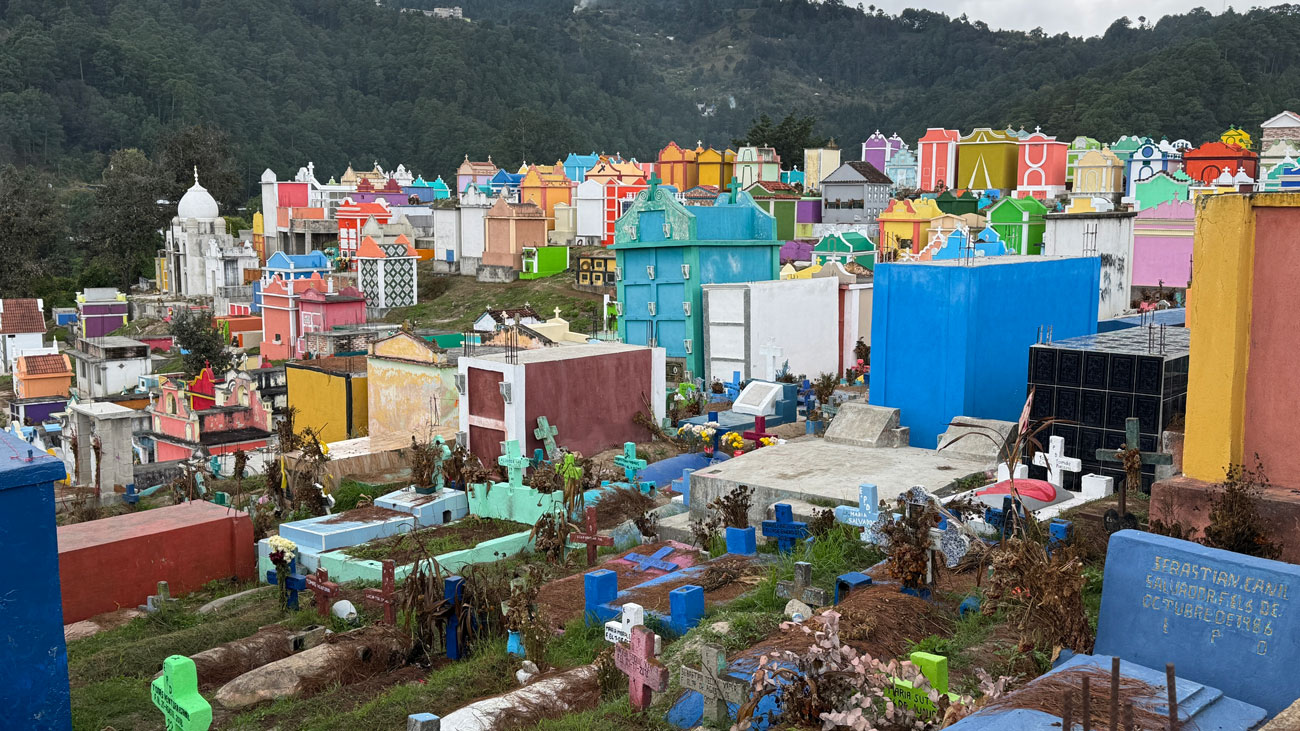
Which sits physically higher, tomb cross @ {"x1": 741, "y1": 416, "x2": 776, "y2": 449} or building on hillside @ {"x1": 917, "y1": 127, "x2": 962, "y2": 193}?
building on hillside @ {"x1": 917, "y1": 127, "x2": 962, "y2": 193}

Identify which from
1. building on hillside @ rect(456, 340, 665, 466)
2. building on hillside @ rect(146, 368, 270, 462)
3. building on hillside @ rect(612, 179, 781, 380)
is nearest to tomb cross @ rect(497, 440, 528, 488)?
building on hillside @ rect(456, 340, 665, 466)

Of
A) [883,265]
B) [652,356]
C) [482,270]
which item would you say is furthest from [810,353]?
[482,270]

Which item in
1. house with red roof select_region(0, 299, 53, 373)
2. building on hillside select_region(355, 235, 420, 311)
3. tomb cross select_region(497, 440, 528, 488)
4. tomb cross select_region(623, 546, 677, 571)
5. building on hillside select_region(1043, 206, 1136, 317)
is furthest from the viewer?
house with red roof select_region(0, 299, 53, 373)

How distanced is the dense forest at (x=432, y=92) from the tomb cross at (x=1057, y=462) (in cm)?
5709

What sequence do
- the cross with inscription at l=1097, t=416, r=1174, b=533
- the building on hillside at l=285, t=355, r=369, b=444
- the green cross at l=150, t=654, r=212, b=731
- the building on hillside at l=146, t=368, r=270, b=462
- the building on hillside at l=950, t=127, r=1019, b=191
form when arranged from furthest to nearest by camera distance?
the building on hillside at l=950, t=127, r=1019, b=191
the building on hillside at l=146, t=368, r=270, b=462
the building on hillside at l=285, t=355, r=369, b=444
the cross with inscription at l=1097, t=416, r=1174, b=533
the green cross at l=150, t=654, r=212, b=731

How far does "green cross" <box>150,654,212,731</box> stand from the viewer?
23.9 feet

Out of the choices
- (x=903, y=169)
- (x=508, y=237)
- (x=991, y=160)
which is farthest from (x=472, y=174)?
(x=991, y=160)

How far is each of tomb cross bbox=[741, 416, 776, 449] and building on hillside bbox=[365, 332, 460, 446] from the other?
17.0 feet

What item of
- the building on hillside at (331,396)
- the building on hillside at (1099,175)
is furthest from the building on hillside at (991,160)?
the building on hillside at (331,396)

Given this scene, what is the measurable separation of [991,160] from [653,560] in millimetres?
42876

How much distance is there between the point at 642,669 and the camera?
7375mm

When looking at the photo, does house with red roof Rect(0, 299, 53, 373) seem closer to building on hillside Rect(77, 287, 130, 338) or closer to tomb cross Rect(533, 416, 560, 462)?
building on hillside Rect(77, 287, 130, 338)

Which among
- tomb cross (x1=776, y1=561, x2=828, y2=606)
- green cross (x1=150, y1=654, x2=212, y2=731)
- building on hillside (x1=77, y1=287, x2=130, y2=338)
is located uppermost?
tomb cross (x1=776, y1=561, x2=828, y2=606)

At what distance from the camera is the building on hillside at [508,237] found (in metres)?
45.3
